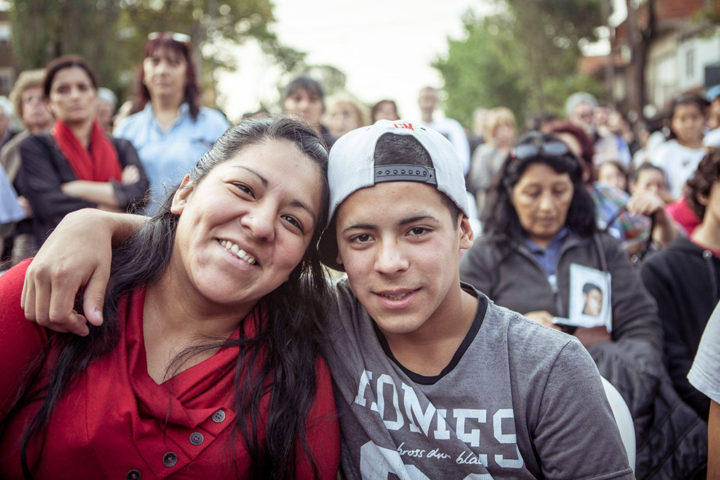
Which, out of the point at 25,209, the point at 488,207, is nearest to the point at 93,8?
the point at 25,209

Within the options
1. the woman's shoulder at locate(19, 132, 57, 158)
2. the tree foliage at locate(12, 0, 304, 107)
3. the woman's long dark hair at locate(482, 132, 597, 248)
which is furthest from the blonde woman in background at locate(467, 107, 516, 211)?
the tree foliage at locate(12, 0, 304, 107)

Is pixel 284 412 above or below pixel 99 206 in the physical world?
below

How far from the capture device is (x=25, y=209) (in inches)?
182

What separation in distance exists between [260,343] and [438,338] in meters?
0.57

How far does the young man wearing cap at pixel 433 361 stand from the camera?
1.75 metres

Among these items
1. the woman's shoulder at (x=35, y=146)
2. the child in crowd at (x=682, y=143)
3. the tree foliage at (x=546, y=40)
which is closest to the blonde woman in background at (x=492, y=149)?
the child in crowd at (x=682, y=143)

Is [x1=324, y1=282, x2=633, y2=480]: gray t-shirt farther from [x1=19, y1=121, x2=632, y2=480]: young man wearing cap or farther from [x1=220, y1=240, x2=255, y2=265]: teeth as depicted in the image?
[x1=220, y1=240, x2=255, y2=265]: teeth

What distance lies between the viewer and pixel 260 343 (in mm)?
1983

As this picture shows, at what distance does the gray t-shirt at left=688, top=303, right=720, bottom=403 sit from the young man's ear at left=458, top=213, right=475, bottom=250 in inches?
31.0

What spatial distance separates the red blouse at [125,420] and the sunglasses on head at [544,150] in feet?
7.32

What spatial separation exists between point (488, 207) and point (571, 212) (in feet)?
1.54

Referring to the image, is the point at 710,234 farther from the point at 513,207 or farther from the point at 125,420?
the point at 125,420

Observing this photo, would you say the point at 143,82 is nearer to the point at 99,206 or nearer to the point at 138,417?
the point at 99,206

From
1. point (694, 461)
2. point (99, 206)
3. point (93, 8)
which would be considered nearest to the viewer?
point (694, 461)
